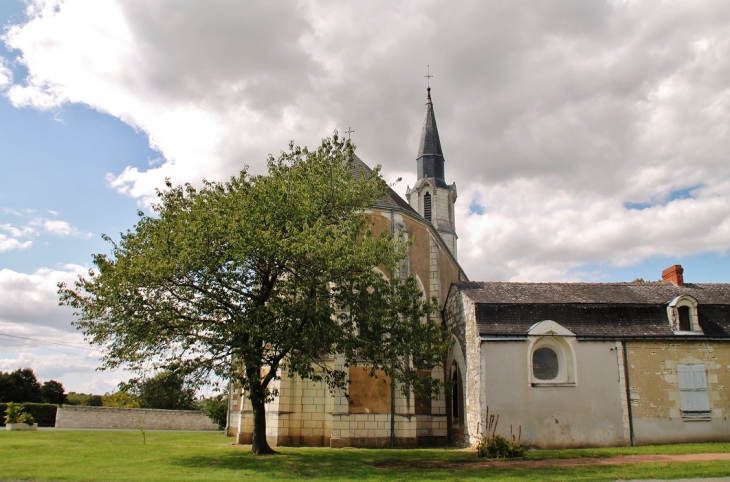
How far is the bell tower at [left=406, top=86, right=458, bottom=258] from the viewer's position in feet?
131

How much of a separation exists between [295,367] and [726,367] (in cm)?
1483

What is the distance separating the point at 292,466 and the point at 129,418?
2692 cm

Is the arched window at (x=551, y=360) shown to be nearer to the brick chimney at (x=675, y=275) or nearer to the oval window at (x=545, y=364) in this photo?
the oval window at (x=545, y=364)

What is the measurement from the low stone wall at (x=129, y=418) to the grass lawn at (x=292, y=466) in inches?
702

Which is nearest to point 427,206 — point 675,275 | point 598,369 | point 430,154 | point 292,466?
point 430,154

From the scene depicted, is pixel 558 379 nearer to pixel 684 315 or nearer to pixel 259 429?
pixel 684 315

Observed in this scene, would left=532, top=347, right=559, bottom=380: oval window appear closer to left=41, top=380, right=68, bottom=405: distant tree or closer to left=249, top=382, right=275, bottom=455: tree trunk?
left=249, top=382, right=275, bottom=455: tree trunk

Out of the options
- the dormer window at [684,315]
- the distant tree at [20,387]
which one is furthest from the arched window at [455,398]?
the distant tree at [20,387]

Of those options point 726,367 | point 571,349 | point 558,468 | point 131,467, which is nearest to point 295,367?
point 131,467

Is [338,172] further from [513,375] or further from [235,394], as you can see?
[235,394]

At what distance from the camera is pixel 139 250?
15078 mm

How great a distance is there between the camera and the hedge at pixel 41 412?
36.2m

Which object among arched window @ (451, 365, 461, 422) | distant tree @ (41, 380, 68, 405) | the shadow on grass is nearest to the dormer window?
arched window @ (451, 365, 461, 422)

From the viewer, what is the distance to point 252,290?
15.7 m
